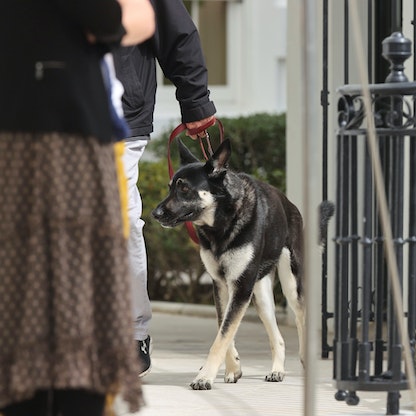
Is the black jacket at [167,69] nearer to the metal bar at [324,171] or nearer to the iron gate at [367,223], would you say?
the metal bar at [324,171]

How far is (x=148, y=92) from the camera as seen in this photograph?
6375 mm

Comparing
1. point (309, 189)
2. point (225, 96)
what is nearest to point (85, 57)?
point (309, 189)

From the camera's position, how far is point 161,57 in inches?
255

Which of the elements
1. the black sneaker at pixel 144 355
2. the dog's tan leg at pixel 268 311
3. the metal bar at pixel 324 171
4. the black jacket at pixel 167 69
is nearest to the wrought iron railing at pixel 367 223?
the black jacket at pixel 167 69

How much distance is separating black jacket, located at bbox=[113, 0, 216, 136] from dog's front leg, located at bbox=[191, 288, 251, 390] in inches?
37.3

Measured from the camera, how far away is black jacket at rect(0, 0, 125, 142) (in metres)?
Result: 3.55

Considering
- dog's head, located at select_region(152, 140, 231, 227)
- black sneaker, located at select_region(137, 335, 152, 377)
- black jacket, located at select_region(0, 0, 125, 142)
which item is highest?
black jacket, located at select_region(0, 0, 125, 142)

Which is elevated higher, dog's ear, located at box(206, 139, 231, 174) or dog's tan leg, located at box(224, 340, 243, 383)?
dog's ear, located at box(206, 139, 231, 174)

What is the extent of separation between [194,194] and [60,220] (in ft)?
10.4

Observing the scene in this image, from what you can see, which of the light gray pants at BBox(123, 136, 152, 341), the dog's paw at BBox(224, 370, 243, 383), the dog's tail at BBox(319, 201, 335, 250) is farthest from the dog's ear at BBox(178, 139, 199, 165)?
the dog's paw at BBox(224, 370, 243, 383)

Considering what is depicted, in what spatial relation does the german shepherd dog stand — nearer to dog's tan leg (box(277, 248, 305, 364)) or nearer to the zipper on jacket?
dog's tan leg (box(277, 248, 305, 364))

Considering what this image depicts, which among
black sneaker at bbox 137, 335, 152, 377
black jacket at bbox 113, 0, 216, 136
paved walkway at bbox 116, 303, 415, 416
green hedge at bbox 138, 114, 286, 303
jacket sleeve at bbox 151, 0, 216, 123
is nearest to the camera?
paved walkway at bbox 116, 303, 415, 416

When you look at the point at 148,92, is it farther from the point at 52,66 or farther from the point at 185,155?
the point at 52,66

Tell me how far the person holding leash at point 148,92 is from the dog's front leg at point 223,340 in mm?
286
